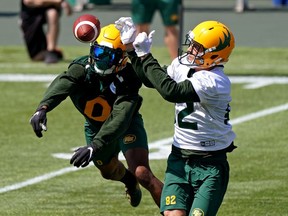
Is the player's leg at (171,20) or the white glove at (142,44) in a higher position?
the white glove at (142,44)

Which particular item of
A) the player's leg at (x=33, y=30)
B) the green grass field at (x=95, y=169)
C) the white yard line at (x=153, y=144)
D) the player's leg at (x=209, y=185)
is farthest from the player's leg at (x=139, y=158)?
the player's leg at (x=33, y=30)

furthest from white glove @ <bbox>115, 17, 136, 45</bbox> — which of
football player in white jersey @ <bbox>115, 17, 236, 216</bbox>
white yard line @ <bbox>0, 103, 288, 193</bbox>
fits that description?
white yard line @ <bbox>0, 103, 288, 193</bbox>

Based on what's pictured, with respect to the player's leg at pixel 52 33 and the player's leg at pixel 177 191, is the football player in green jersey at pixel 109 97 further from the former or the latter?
the player's leg at pixel 52 33

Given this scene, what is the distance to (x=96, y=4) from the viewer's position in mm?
26812

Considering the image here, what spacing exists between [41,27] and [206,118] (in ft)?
37.8

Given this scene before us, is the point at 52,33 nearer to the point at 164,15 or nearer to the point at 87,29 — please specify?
the point at 164,15

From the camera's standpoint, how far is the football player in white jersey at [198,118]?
24.5ft

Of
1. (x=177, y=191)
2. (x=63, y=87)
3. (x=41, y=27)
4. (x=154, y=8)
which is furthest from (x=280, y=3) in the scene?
(x=177, y=191)

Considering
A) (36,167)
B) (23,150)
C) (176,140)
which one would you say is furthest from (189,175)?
(23,150)

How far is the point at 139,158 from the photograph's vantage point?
8.64 m

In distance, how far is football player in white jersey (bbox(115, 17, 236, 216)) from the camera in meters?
7.45

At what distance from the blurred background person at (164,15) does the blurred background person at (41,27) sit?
1660mm

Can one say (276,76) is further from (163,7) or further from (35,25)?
(35,25)

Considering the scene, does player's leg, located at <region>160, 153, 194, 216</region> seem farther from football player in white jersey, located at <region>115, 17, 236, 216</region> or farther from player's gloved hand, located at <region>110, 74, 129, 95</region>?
player's gloved hand, located at <region>110, 74, 129, 95</region>
